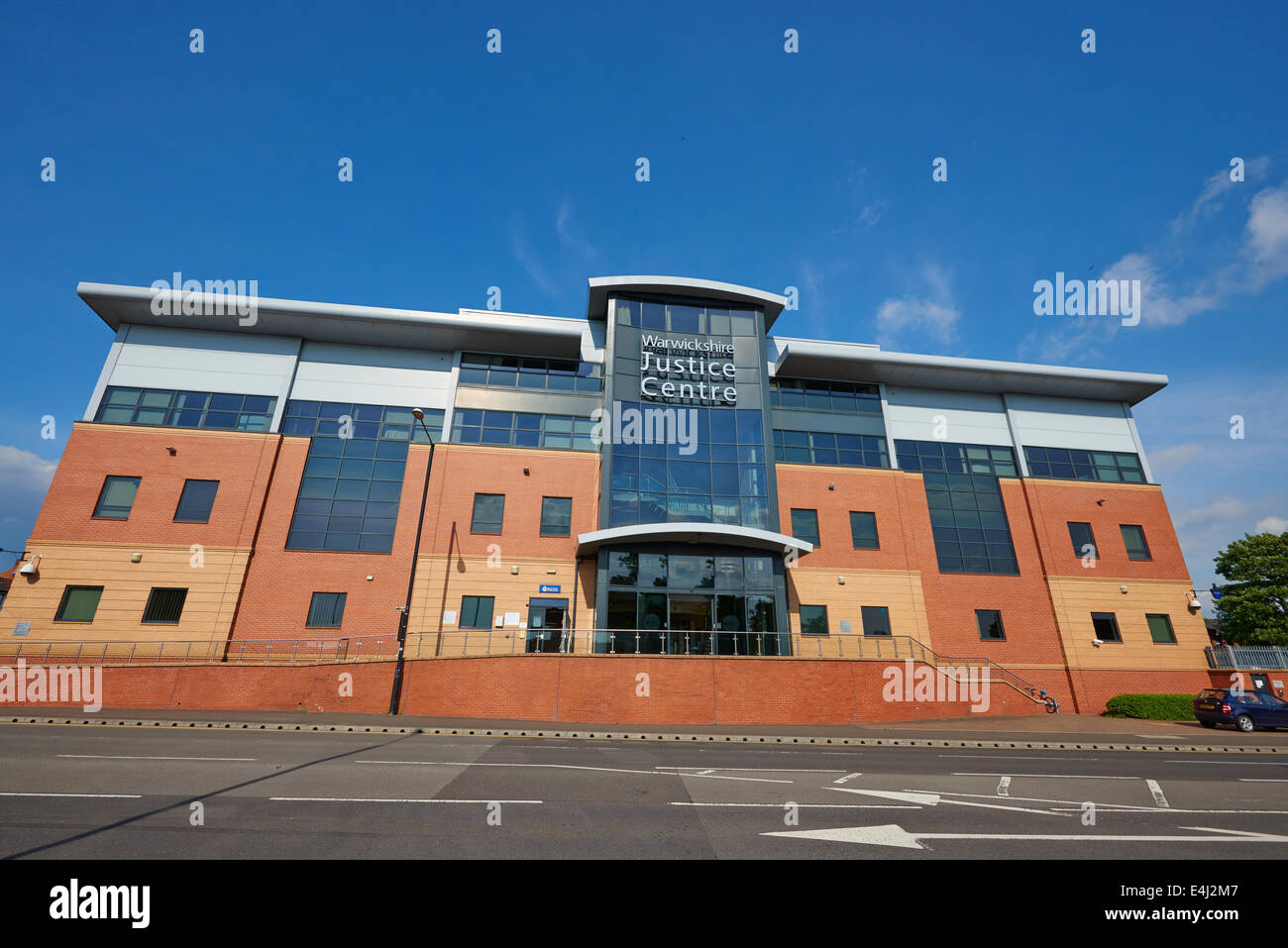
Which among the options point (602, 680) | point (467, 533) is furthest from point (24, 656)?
point (602, 680)

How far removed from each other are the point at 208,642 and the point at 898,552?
2803 cm

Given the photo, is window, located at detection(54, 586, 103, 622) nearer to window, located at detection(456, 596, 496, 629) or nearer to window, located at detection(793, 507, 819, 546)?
window, located at detection(456, 596, 496, 629)

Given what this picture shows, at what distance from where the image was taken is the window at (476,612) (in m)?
22.4

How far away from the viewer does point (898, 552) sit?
84.1ft

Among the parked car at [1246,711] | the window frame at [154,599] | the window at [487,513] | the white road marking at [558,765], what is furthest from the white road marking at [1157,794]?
the window frame at [154,599]

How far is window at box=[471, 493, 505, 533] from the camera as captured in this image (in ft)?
79.0

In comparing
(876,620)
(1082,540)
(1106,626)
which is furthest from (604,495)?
(1106,626)

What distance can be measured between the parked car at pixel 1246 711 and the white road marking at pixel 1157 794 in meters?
14.7

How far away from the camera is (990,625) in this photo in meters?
25.2

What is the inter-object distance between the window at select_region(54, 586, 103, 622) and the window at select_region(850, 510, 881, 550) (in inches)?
1200

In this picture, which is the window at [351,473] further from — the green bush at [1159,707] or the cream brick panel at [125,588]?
the green bush at [1159,707]

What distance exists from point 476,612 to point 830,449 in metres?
17.9

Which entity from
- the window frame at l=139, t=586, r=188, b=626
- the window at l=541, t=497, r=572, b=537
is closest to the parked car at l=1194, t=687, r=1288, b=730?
the window at l=541, t=497, r=572, b=537
